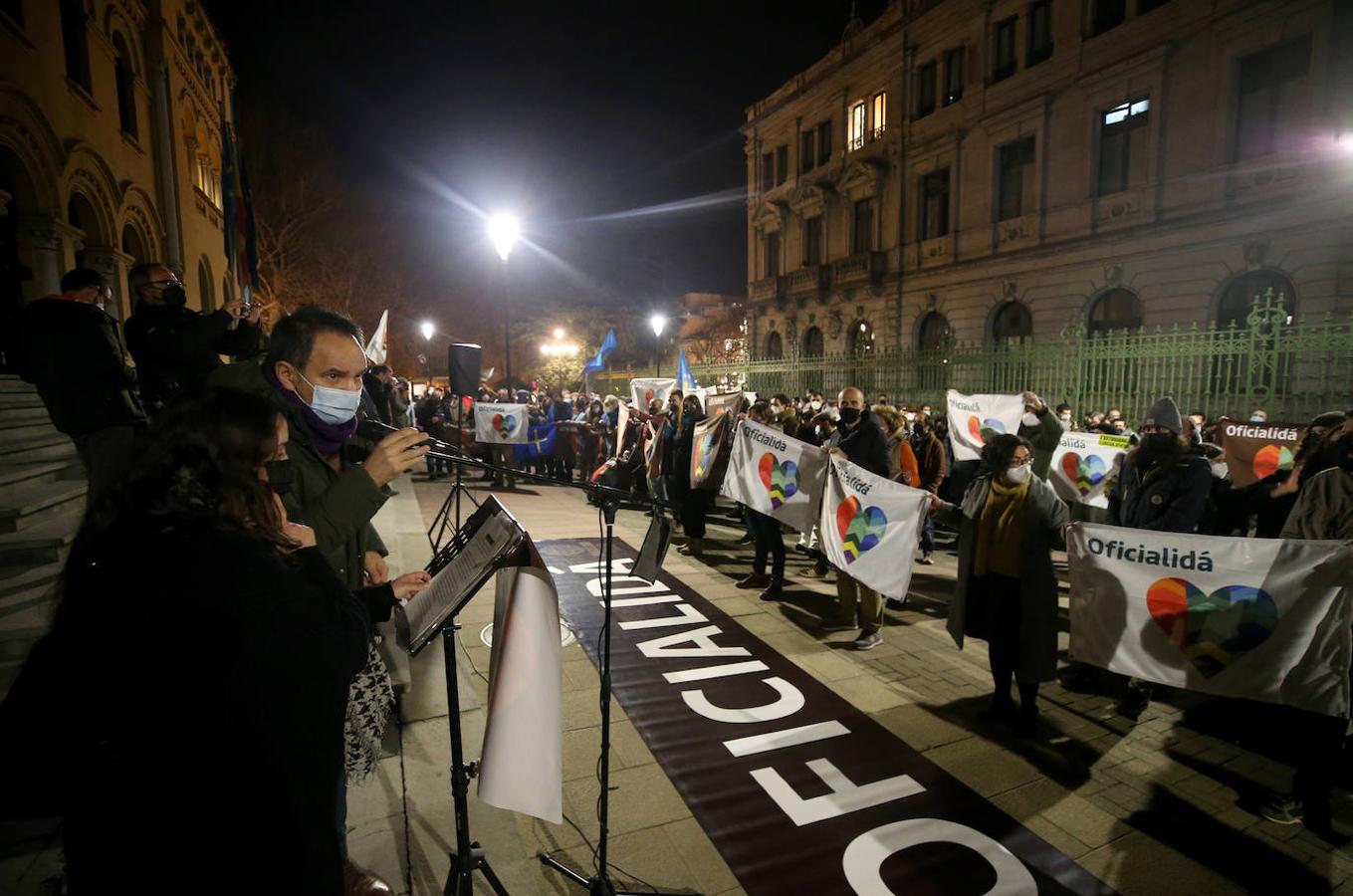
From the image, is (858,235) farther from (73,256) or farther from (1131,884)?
(1131,884)

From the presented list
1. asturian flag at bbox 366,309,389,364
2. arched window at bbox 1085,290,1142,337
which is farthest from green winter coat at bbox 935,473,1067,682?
arched window at bbox 1085,290,1142,337

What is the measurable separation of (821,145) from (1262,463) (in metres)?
28.3

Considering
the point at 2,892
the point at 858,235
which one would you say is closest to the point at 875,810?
the point at 2,892

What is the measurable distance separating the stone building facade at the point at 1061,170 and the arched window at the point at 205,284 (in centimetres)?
2343

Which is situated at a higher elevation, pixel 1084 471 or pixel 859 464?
pixel 859 464

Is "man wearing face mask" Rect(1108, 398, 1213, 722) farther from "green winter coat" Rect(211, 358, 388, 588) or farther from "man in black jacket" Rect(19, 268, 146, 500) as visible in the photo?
"man in black jacket" Rect(19, 268, 146, 500)

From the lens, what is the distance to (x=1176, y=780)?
3746 mm

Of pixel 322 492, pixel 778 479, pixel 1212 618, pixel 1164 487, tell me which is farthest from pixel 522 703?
pixel 778 479

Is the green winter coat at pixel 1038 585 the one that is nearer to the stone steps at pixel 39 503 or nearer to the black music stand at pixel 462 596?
the black music stand at pixel 462 596

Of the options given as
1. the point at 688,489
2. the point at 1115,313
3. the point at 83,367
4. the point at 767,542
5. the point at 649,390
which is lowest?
the point at 767,542

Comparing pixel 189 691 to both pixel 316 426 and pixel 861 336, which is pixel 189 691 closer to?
pixel 316 426

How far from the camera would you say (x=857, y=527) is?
5.79 m

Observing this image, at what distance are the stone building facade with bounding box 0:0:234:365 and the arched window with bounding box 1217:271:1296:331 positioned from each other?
2326 centimetres

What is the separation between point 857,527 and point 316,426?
14.8 feet
